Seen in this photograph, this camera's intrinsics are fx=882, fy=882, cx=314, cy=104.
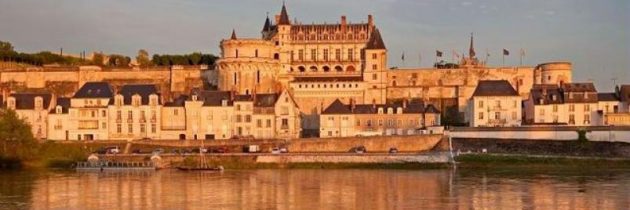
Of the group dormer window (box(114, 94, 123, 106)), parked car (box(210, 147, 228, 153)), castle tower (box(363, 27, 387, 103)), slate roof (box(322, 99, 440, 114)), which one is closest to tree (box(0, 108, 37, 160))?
dormer window (box(114, 94, 123, 106))

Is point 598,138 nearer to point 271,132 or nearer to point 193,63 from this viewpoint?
point 271,132

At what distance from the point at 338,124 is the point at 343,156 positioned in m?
10.9

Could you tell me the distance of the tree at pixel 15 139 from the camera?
156ft

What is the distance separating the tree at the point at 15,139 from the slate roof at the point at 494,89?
2790 centimetres

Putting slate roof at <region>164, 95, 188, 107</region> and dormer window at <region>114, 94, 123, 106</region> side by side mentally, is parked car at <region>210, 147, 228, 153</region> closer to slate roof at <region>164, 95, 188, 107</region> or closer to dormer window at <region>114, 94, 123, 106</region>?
slate roof at <region>164, 95, 188, 107</region>

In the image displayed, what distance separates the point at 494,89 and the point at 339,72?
19.8m

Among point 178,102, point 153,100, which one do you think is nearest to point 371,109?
point 178,102

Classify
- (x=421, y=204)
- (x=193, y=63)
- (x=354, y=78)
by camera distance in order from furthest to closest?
(x=193, y=63)
(x=354, y=78)
(x=421, y=204)

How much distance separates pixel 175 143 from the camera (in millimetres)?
52750

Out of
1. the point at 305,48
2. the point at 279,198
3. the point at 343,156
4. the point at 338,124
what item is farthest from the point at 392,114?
the point at 279,198

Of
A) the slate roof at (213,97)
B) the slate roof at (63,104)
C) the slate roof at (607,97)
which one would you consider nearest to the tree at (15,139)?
the slate roof at (63,104)

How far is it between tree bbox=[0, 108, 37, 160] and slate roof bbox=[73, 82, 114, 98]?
9.06 m

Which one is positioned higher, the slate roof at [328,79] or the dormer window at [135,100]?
the slate roof at [328,79]

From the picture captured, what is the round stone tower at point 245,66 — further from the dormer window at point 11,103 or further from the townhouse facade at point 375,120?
the dormer window at point 11,103
